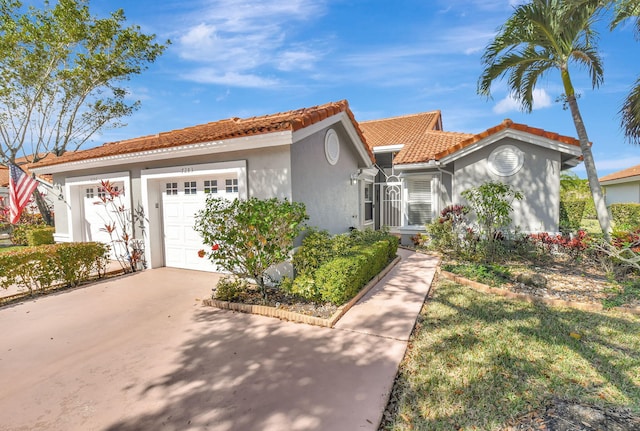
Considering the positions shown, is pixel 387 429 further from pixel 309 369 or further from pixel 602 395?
pixel 602 395

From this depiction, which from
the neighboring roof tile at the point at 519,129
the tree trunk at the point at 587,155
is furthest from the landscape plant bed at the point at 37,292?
the tree trunk at the point at 587,155

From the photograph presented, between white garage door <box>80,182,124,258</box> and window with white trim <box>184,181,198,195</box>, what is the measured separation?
3059 millimetres

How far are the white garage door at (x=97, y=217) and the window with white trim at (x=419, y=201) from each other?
1163cm

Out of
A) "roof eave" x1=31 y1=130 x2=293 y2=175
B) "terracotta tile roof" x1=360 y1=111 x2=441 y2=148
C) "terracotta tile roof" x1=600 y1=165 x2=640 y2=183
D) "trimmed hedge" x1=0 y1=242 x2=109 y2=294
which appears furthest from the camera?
"terracotta tile roof" x1=600 y1=165 x2=640 y2=183

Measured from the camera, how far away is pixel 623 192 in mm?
26922

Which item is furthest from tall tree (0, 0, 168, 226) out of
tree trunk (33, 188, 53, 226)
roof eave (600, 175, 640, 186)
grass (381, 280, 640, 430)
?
roof eave (600, 175, 640, 186)

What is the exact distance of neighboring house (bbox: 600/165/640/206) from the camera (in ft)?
80.4

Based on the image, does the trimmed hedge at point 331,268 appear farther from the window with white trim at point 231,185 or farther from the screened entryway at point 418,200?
the screened entryway at point 418,200

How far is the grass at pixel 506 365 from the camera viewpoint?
3.18 meters

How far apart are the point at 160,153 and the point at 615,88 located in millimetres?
13453

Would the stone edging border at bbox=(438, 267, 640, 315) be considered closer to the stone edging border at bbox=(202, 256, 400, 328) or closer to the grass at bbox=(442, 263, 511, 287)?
the grass at bbox=(442, 263, 511, 287)

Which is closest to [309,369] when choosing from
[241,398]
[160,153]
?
[241,398]

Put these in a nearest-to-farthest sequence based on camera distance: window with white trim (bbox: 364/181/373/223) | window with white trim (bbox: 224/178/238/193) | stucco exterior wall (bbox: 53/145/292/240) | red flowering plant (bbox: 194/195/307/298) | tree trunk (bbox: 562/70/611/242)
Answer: red flowering plant (bbox: 194/195/307/298) < stucco exterior wall (bbox: 53/145/292/240) < window with white trim (bbox: 224/178/238/193) < tree trunk (bbox: 562/70/611/242) < window with white trim (bbox: 364/181/373/223)

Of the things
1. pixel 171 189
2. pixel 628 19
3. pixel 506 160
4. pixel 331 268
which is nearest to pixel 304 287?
pixel 331 268
